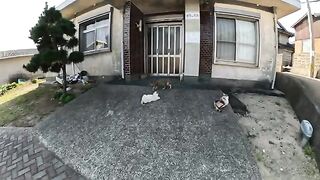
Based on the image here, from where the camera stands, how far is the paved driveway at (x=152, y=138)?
495 cm

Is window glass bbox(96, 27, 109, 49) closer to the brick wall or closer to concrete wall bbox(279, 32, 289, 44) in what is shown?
the brick wall

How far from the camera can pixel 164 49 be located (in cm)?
1066

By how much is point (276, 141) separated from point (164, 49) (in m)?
5.85

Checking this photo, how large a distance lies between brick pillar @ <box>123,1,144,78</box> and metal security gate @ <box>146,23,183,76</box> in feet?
2.86

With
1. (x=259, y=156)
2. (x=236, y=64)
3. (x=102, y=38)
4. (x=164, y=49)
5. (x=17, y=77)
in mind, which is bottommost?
(x=259, y=156)

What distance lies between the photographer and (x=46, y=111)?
841cm

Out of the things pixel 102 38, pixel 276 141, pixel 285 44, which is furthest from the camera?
A: pixel 285 44

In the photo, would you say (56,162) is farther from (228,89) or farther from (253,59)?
(253,59)

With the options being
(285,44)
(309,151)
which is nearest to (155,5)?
(309,151)

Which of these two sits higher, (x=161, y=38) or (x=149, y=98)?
(x=161, y=38)

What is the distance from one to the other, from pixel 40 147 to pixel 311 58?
40.6 feet

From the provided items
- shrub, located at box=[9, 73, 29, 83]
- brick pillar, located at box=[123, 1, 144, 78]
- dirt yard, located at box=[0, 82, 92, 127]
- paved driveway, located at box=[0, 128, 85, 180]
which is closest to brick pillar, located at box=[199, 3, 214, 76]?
brick pillar, located at box=[123, 1, 144, 78]

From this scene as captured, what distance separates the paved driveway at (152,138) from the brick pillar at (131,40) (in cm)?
172

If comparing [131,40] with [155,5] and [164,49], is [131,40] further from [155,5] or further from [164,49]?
[164,49]
